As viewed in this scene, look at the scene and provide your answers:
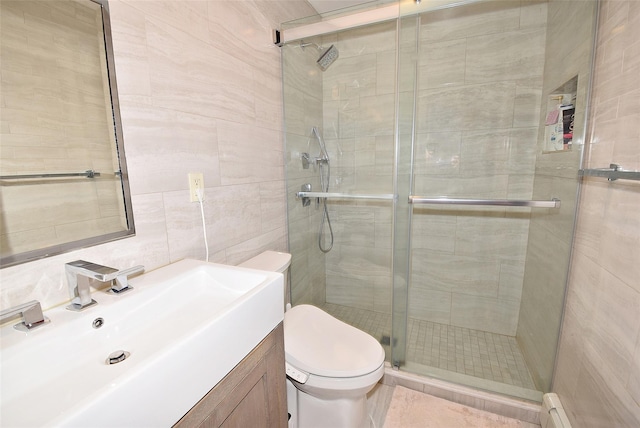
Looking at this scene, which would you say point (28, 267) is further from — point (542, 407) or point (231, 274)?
point (542, 407)

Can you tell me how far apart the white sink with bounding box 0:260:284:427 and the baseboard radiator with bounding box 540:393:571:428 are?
141cm

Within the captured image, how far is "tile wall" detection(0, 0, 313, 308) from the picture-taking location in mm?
907

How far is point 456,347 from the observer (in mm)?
1980

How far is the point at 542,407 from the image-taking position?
146cm

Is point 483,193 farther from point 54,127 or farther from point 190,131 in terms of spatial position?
point 54,127

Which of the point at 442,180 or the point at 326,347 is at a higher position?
the point at 442,180

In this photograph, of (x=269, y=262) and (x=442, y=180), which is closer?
(x=269, y=262)

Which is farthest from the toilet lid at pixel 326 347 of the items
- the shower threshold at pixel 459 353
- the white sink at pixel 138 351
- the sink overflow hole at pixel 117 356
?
the sink overflow hole at pixel 117 356

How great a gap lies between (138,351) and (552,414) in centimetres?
178

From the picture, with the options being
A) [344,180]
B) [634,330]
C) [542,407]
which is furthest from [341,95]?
[542,407]

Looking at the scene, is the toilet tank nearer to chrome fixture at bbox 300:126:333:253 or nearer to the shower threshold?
chrome fixture at bbox 300:126:333:253

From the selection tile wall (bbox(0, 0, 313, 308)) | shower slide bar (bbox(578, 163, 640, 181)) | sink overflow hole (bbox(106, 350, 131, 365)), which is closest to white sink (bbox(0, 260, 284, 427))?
sink overflow hole (bbox(106, 350, 131, 365))

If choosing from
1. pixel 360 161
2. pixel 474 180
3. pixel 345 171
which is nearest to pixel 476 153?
pixel 474 180

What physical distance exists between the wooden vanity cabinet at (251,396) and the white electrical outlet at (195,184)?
2.14ft
